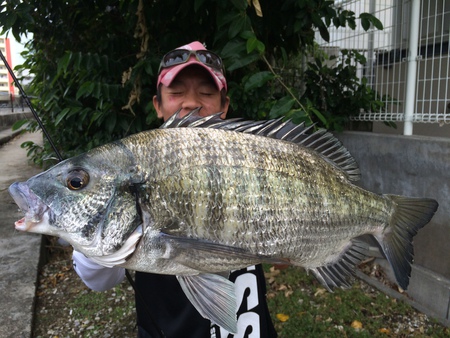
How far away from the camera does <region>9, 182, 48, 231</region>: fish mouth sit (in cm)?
114

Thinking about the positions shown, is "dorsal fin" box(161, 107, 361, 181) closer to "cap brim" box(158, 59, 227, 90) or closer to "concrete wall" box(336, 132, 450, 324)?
"cap brim" box(158, 59, 227, 90)

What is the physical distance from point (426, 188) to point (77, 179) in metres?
3.25

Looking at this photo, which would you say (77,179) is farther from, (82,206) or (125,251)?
(125,251)

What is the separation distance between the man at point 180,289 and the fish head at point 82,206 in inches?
29.7

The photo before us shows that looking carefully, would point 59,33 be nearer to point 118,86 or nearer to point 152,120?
point 118,86

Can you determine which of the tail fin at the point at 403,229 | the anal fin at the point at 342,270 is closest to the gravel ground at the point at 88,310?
the tail fin at the point at 403,229

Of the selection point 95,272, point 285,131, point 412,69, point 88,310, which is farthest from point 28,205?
point 412,69

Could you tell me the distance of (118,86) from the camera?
354 cm

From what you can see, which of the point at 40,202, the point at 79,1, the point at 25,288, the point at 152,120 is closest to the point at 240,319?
the point at 40,202

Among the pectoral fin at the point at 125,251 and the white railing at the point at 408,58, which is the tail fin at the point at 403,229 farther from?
the white railing at the point at 408,58

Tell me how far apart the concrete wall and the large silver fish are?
7.75 feet

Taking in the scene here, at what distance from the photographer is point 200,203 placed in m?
1.24

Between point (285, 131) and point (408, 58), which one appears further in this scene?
point (408, 58)

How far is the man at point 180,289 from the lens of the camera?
1924 millimetres
